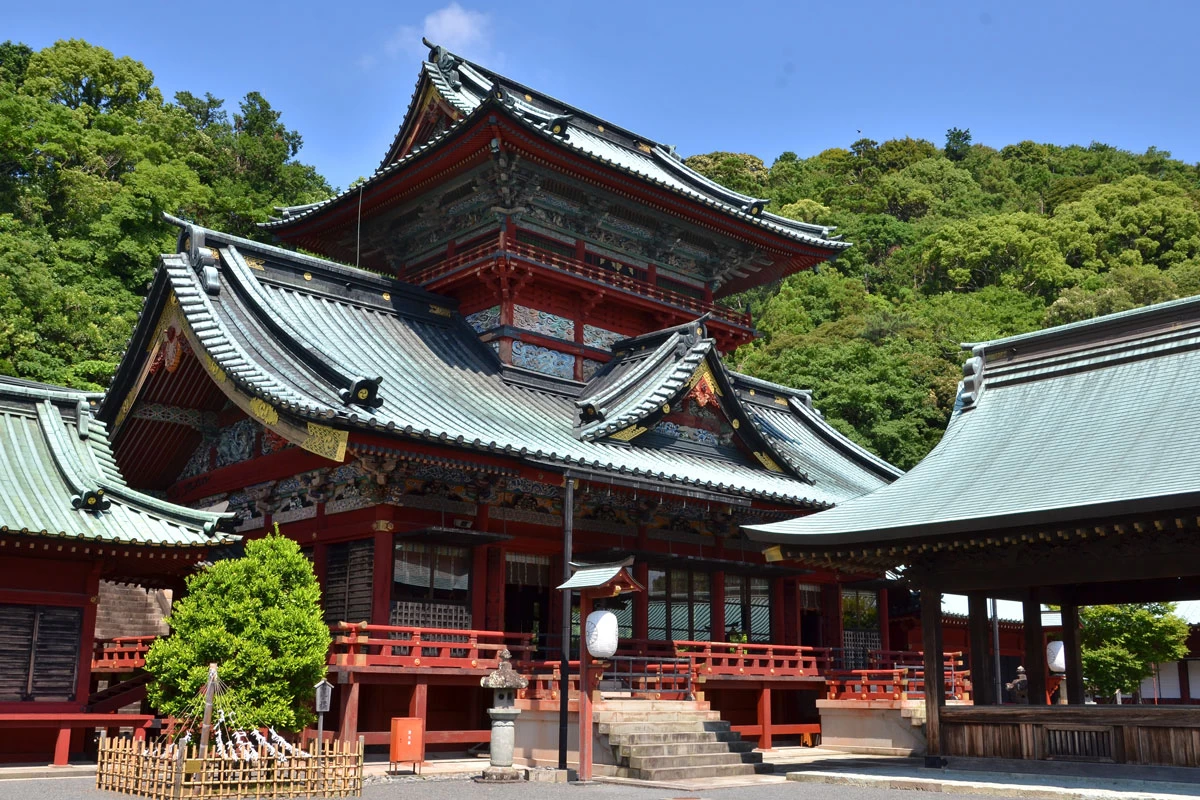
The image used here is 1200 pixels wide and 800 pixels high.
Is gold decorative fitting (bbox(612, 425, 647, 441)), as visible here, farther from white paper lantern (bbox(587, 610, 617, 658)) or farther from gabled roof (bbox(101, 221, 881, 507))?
white paper lantern (bbox(587, 610, 617, 658))

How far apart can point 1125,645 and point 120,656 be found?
92.9 feet

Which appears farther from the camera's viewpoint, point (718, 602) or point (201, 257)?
point (718, 602)

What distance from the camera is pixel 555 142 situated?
24266mm

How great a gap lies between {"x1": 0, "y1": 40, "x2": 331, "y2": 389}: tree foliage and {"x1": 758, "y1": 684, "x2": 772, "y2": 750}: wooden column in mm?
26172

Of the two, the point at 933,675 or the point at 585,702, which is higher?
the point at 933,675

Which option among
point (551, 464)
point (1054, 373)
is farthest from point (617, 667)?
point (1054, 373)

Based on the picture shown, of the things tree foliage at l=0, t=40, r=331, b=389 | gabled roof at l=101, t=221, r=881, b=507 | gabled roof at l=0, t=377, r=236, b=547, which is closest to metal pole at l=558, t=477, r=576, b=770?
gabled roof at l=101, t=221, r=881, b=507

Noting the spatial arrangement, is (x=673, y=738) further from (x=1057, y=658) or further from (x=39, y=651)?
(x=39, y=651)

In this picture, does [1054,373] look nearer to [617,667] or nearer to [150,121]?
[617,667]

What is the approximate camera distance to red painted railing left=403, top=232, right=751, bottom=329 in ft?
82.6

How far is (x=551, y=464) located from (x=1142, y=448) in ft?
31.5

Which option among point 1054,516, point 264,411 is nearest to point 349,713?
point 264,411

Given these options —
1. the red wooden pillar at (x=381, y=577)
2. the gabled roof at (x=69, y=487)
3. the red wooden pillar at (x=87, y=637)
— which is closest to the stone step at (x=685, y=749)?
the red wooden pillar at (x=381, y=577)

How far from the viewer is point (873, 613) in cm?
2920
